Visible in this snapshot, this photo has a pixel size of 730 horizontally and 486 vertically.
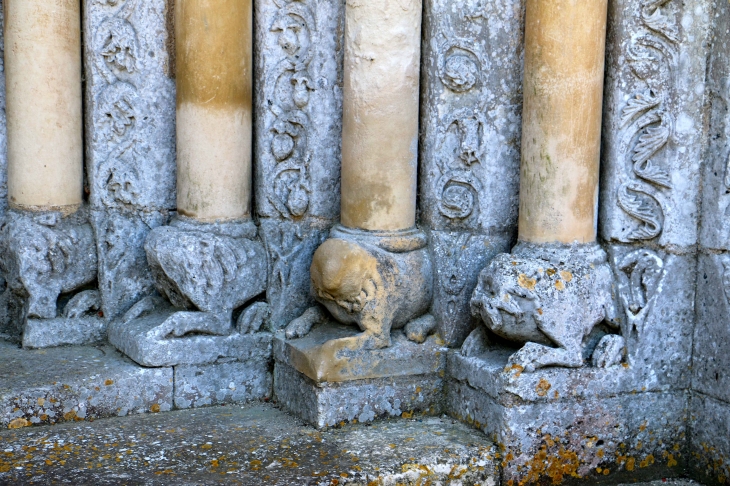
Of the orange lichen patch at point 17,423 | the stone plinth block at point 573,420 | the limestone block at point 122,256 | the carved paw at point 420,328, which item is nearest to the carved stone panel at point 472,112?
the carved paw at point 420,328

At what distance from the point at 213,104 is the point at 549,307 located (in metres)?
1.79

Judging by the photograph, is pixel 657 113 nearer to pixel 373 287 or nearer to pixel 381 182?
pixel 381 182

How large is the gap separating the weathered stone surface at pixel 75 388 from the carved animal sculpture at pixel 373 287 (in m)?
0.67

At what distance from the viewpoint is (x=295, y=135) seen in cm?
489

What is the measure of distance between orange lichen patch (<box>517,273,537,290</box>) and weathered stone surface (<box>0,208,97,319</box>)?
2120 millimetres

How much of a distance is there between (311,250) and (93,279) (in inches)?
43.3

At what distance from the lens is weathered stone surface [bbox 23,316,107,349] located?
4.96m

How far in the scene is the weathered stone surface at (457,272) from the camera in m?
4.63

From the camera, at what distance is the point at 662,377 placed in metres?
4.41

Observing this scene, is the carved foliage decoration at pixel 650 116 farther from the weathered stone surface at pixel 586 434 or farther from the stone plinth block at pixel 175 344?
the stone plinth block at pixel 175 344

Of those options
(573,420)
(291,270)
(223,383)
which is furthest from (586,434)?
(223,383)

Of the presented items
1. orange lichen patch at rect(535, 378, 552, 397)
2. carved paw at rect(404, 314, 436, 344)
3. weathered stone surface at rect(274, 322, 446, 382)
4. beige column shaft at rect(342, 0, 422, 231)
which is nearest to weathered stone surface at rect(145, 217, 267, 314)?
weathered stone surface at rect(274, 322, 446, 382)

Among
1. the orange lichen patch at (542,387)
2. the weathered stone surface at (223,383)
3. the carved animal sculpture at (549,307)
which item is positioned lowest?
the weathered stone surface at (223,383)

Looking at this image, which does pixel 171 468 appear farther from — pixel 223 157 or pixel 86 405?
pixel 223 157
